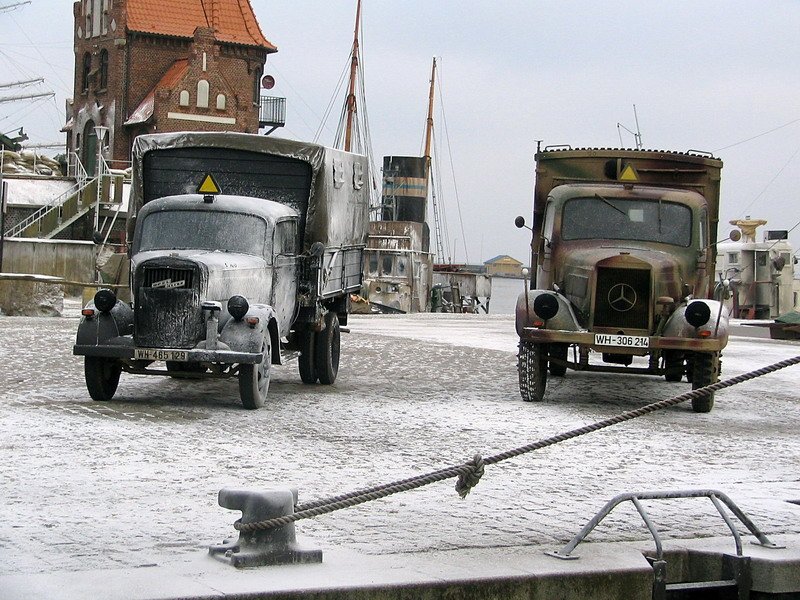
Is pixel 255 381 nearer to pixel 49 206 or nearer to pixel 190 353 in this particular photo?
pixel 190 353

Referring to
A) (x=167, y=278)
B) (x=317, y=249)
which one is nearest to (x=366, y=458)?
(x=167, y=278)

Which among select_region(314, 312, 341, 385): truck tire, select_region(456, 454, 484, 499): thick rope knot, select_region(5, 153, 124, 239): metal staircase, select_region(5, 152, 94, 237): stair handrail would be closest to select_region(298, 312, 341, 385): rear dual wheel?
select_region(314, 312, 341, 385): truck tire

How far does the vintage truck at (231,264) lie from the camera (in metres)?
14.7

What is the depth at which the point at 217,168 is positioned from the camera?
694 inches

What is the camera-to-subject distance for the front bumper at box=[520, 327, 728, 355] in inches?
625

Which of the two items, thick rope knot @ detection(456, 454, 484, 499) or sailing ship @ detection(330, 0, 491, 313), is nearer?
thick rope knot @ detection(456, 454, 484, 499)

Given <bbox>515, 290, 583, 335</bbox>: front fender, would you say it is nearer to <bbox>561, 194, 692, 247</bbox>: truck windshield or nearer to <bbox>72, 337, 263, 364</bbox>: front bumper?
<bbox>561, 194, 692, 247</bbox>: truck windshield

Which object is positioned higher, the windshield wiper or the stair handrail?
the stair handrail

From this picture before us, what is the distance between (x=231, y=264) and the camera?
15344mm

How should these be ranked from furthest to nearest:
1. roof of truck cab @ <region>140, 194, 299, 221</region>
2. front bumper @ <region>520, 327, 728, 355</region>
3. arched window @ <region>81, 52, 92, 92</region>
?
arched window @ <region>81, 52, 92, 92</region>, roof of truck cab @ <region>140, 194, 299, 221</region>, front bumper @ <region>520, 327, 728, 355</region>

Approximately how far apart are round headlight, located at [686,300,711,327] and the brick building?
55809 mm

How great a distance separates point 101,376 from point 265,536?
862 cm

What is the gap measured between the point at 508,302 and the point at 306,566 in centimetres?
13786

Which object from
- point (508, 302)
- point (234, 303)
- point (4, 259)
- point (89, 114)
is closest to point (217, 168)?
point (234, 303)
